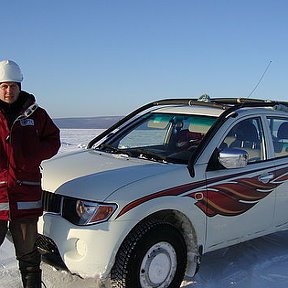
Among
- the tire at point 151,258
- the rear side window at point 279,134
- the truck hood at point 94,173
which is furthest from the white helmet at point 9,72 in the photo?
the rear side window at point 279,134

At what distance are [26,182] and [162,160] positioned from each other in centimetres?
136

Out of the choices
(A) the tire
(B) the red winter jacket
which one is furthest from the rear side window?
(B) the red winter jacket

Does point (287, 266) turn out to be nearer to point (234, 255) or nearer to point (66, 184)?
point (234, 255)

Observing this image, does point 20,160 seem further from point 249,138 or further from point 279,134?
point 279,134

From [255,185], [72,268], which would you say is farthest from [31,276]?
[255,185]

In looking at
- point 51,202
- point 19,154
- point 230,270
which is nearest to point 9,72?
point 19,154

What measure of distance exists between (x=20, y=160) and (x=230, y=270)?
241 centimetres

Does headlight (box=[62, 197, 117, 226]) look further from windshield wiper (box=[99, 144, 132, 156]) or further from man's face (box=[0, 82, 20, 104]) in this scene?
windshield wiper (box=[99, 144, 132, 156])

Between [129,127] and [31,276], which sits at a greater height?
[129,127]

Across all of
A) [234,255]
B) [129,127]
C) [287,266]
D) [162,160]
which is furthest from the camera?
[129,127]

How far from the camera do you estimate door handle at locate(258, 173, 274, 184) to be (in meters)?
4.62

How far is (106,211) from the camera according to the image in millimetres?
3479

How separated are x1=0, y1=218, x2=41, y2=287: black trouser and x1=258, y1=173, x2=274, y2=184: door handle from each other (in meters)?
2.27

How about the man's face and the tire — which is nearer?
the man's face
